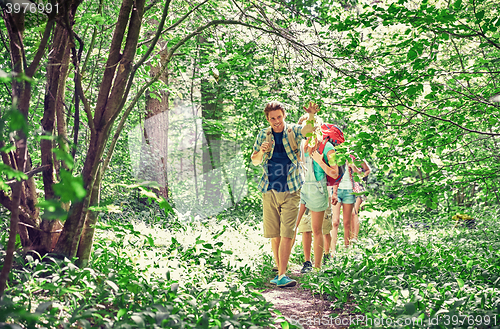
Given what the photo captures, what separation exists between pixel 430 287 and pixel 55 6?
3.37m

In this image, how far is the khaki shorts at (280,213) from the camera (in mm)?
4273

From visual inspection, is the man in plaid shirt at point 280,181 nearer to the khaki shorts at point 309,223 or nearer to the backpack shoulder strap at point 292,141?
the backpack shoulder strap at point 292,141

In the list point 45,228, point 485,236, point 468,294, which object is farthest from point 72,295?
point 485,236

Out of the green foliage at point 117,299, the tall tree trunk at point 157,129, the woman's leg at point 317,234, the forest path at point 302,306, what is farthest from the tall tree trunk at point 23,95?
the tall tree trunk at point 157,129

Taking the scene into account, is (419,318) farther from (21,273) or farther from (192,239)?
(192,239)

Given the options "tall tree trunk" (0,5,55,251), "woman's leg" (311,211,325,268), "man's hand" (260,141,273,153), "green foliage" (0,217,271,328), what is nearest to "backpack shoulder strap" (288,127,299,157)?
"man's hand" (260,141,273,153)

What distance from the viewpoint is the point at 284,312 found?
328cm

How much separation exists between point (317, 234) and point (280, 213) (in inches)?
23.3

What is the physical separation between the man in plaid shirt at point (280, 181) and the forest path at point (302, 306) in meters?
0.23

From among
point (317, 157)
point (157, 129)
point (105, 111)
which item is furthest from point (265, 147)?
point (157, 129)

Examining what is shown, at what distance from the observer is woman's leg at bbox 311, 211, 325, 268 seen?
4.57 metres

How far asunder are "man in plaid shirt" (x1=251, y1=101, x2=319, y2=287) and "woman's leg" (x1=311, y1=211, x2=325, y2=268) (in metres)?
0.42

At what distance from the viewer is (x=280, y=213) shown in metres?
4.40

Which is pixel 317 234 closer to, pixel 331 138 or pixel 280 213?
pixel 280 213
